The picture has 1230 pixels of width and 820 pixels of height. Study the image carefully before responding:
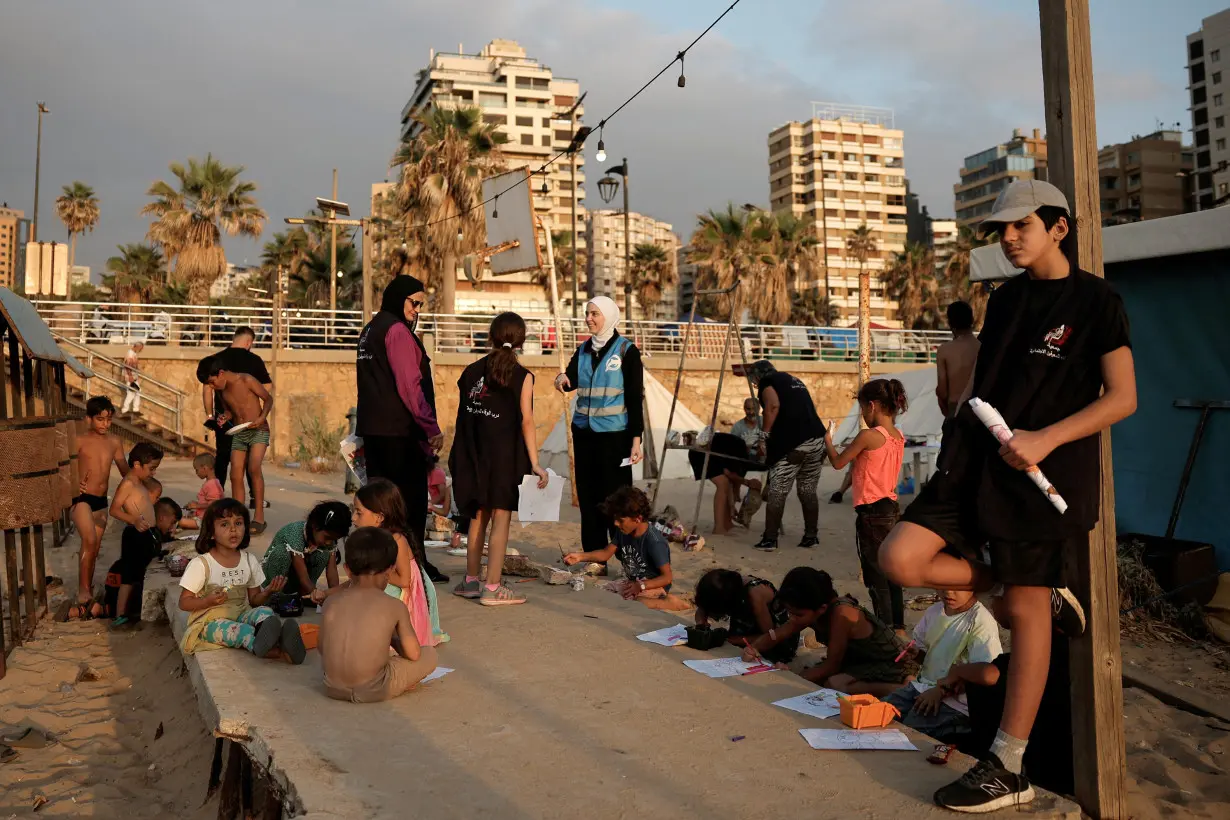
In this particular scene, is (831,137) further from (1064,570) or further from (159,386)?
(1064,570)

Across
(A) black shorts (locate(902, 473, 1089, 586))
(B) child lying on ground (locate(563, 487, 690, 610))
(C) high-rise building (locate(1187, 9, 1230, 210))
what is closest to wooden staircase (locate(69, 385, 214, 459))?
(B) child lying on ground (locate(563, 487, 690, 610))

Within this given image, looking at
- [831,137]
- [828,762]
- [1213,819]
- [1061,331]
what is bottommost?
→ [1213,819]

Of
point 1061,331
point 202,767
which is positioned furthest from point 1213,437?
point 202,767

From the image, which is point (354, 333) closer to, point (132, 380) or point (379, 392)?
point (132, 380)

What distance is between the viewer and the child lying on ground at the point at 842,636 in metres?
4.69

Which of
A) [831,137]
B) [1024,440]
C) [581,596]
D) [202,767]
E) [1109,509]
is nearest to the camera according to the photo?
[1024,440]

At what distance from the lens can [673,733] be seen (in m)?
3.52

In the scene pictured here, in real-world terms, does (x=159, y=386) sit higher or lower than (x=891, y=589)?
higher

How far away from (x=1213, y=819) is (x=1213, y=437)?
14.0ft

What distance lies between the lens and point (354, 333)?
980 inches

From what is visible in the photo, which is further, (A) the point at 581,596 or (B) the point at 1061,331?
(A) the point at 581,596

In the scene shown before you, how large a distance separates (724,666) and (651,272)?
53229mm

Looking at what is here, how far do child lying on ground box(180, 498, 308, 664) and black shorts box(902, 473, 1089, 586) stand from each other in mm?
3138

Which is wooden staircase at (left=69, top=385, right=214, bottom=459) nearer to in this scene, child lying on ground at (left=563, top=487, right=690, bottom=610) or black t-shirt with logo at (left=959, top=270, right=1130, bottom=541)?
child lying on ground at (left=563, top=487, right=690, bottom=610)
